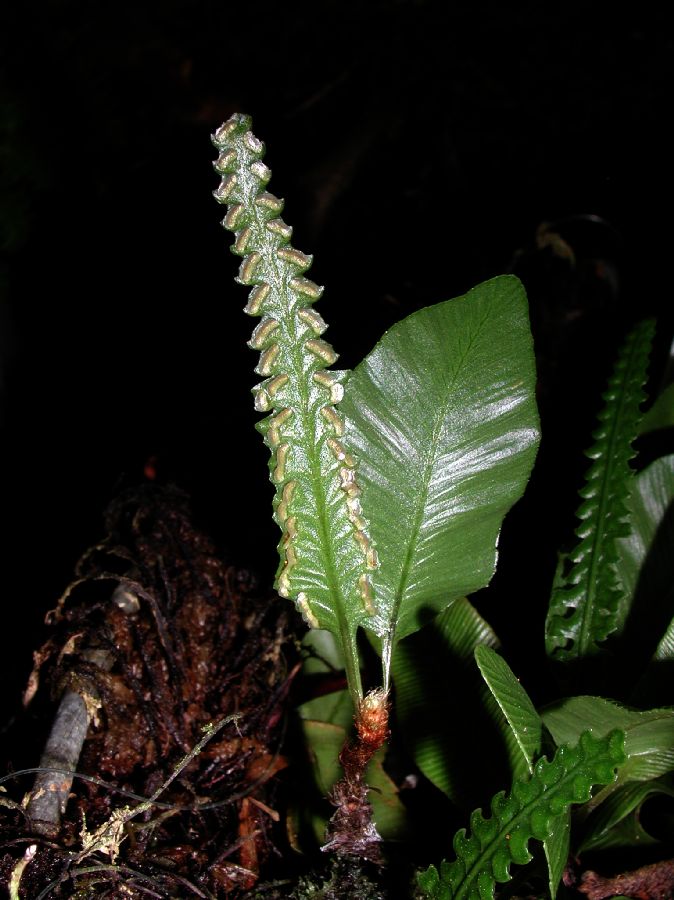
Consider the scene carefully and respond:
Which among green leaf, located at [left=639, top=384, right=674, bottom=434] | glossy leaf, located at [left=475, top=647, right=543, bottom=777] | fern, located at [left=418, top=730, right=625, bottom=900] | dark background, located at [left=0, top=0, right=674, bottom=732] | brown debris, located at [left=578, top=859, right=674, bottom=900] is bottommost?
brown debris, located at [left=578, top=859, right=674, bottom=900]

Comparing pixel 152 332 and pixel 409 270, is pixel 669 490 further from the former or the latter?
pixel 152 332

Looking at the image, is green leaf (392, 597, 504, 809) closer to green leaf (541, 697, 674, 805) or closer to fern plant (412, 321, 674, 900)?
fern plant (412, 321, 674, 900)

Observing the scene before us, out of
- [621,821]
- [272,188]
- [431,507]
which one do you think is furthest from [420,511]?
[272,188]

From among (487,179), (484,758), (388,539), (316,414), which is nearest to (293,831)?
(484,758)

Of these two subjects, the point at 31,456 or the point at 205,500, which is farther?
the point at 31,456

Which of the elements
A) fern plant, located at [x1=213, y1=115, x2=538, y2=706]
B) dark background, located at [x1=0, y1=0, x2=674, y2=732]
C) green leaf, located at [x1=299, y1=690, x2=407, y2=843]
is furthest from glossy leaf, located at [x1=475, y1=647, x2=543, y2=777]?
dark background, located at [x1=0, y1=0, x2=674, y2=732]

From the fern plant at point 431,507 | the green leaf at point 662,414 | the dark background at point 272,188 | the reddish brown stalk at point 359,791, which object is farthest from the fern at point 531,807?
the dark background at point 272,188

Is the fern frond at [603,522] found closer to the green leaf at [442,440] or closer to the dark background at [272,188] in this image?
the green leaf at [442,440]
